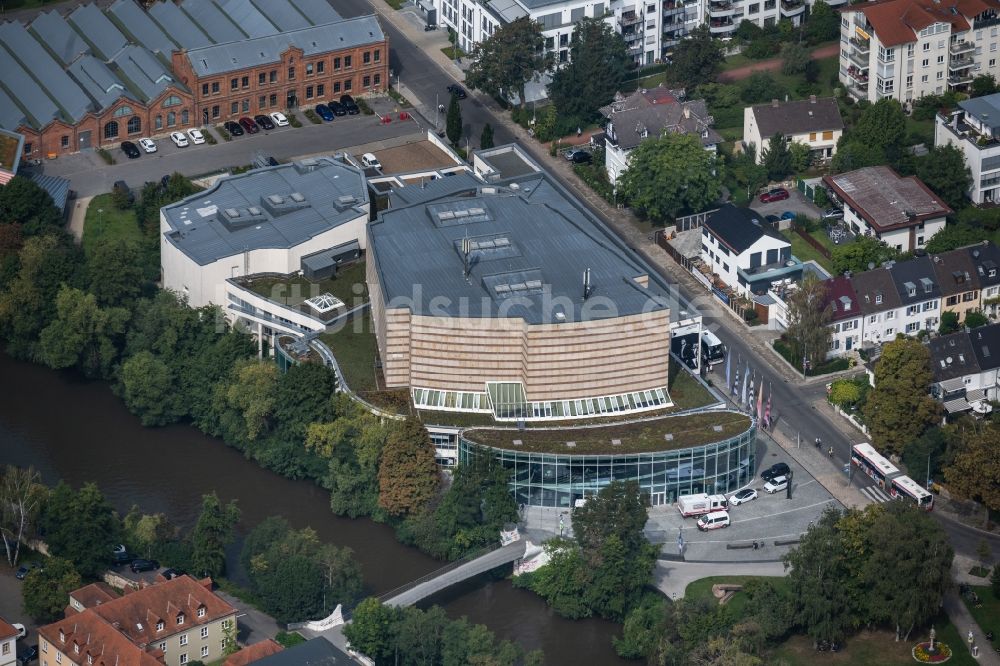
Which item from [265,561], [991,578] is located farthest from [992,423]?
[265,561]

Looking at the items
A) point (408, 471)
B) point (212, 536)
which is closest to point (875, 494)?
point (408, 471)

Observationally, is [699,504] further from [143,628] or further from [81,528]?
[81,528]

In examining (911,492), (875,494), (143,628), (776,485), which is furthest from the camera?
(776,485)

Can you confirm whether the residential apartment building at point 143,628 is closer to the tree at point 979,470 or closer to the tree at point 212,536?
the tree at point 212,536

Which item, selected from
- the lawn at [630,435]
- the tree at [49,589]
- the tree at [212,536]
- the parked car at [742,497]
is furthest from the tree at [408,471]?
the tree at [49,589]

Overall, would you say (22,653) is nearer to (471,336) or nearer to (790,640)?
(471,336)
